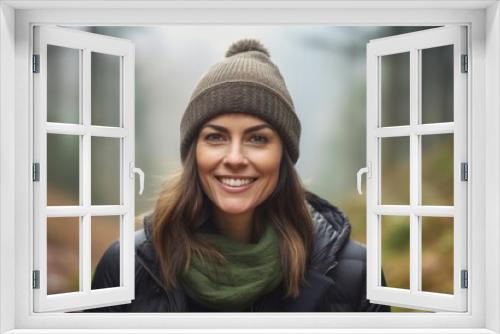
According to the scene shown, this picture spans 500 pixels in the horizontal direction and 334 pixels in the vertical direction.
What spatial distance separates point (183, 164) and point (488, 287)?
5.44 ft

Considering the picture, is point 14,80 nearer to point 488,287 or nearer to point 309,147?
point 309,147

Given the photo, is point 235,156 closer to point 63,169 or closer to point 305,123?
point 305,123

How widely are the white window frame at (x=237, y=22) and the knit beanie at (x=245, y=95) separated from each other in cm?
31

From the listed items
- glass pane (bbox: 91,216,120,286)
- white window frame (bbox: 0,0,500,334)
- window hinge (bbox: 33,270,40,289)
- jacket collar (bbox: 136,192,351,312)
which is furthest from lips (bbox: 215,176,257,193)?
window hinge (bbox: 33,270,40,289)

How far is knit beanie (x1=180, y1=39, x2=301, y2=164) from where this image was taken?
3.00 metres

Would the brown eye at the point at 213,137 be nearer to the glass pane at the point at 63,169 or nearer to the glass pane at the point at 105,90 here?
the glass pane at the point at 105,90

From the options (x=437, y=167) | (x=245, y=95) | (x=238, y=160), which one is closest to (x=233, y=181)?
(x=238, y=160)

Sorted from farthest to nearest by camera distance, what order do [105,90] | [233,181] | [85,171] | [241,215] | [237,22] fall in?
[241,215], [233,181], [105,90], [85,171], [237,22]

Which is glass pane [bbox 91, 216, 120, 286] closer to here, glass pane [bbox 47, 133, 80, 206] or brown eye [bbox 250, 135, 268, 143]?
glass pane [bbox 47, 133, 80, 206]

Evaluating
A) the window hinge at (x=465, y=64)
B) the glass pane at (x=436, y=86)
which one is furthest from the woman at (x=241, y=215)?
the window hinge at (x=465, y=64)

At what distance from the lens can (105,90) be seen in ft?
10.0

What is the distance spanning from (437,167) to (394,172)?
217 mm

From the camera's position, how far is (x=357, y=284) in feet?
10.5

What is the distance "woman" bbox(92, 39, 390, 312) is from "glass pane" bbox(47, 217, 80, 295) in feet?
0.50
